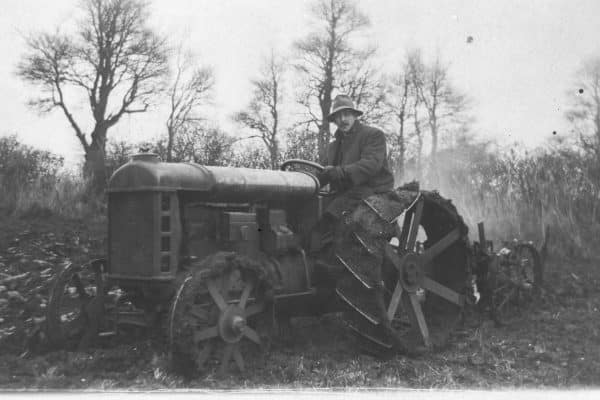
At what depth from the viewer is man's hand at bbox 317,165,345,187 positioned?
547 cm

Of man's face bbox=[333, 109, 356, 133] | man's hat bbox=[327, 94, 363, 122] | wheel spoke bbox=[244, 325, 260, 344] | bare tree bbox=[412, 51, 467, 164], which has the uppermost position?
bare tree bbox=[412, 51, 467, 164]

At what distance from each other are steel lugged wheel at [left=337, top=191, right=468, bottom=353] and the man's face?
0.89 meters

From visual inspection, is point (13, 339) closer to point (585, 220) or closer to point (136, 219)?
point (136, 219)

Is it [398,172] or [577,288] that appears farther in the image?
[398,172]

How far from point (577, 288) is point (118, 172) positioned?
17.3ft

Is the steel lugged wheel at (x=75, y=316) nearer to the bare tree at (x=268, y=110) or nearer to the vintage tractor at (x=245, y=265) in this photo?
the vintage tractor at (x=245, y=265)

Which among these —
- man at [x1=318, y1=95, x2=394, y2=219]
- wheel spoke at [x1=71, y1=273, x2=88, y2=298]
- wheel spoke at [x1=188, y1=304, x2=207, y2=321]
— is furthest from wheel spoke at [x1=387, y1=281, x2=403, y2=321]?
wheel spoke at [x1=71, y1=273, x2=88, y2=298]

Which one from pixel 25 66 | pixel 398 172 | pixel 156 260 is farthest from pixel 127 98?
pixel 156 260

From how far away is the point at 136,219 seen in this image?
4.50 metres

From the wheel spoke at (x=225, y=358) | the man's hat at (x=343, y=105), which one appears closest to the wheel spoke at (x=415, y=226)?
the man's hat at (x=343, y=105)

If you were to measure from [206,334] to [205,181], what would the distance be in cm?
112

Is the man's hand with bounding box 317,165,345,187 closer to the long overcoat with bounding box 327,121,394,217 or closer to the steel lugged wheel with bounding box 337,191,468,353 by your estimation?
the long overcoat with bounding box 327,121,394,217

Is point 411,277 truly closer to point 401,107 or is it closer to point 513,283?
point 513,283

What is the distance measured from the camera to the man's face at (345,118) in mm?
5926
